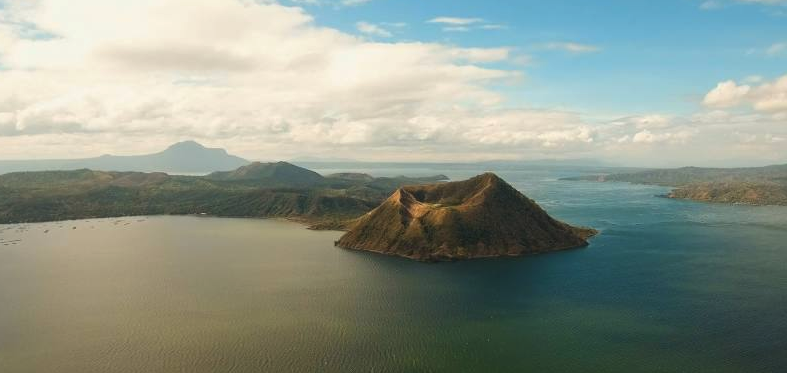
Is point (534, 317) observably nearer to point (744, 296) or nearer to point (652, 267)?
point (744, 296)

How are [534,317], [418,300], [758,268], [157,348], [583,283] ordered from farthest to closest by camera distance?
[758,268]
[583,283]
[418,300]
[534,317]
[157,348]

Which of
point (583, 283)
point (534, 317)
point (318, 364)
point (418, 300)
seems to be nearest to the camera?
point (318, 364)

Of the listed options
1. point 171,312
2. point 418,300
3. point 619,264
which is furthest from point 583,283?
point 171,312

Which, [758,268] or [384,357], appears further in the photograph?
[758,268]

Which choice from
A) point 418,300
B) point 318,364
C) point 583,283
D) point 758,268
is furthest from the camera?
point 758,268

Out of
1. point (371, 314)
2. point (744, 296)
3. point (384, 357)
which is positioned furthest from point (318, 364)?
point (744, 296)

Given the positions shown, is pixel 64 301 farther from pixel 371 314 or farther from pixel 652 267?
pixel 652 267
